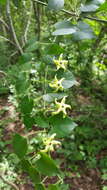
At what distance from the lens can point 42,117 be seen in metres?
0.35

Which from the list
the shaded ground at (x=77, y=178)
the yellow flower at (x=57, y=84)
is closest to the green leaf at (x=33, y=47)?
the yellow flower at (x=57, y=84)

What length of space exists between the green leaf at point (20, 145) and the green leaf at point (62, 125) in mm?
38

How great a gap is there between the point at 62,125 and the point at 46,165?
52mm

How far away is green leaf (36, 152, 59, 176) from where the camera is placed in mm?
288

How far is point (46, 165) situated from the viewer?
0.96 feet

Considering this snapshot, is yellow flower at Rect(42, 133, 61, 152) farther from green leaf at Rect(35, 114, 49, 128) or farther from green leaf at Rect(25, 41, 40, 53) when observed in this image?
green leaf at Rect(25, 41, 40, 53)

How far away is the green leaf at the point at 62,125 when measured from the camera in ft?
1.04

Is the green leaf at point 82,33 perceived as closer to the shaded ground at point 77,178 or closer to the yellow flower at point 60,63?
the yellow flower at point 60,63

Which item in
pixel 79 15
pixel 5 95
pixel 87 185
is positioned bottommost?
pixel 87 185

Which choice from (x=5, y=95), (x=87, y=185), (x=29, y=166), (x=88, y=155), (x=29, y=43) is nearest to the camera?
(x=29, y=166)

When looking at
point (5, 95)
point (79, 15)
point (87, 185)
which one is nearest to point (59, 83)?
point (79, 15)

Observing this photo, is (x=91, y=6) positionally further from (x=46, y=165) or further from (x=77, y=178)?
(x=77, y=178)

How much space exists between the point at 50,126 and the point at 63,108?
3 cm

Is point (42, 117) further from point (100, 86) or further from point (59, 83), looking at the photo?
point (100, 86)
